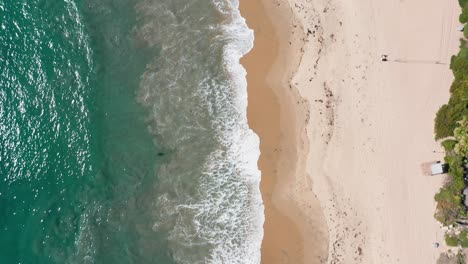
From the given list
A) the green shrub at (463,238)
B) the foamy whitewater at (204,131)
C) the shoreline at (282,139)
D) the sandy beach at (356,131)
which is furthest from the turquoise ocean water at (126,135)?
the green shrub at (463,238)

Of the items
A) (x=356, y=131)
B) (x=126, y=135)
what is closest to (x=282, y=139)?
(x=356, y=131)

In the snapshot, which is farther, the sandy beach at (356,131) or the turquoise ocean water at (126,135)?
the turquoise ocean water at (126,135)

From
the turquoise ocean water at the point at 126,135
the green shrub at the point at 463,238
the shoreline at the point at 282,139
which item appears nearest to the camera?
the green shrub at the point at 463,238

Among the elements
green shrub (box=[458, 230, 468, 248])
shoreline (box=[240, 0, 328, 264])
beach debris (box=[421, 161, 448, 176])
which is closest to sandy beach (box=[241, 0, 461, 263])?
shoreline (box=[240, 0, 328, 264])

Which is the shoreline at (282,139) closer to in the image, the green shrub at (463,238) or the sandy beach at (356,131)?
the sandy beach at (356,131)

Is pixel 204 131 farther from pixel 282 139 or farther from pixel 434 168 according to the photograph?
pixel 434 168

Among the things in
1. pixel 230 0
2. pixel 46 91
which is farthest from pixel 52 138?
pixel 230 0

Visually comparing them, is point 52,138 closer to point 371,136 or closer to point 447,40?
point 371,136

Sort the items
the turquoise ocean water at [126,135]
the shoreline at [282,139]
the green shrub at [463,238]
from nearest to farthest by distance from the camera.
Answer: the green shrub at [463,238] < the shoreline at [282,139] < the turquoise ocean water at [126,135]
